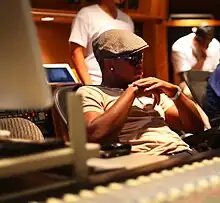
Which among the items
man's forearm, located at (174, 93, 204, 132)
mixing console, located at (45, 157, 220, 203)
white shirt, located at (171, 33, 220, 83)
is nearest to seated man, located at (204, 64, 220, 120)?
man's forearm, located at (174, 93, 204, 132)

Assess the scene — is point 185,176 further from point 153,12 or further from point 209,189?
point 153,12

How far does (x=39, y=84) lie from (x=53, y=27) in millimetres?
3029

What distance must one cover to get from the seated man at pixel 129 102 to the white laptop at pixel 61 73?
42.3 inches

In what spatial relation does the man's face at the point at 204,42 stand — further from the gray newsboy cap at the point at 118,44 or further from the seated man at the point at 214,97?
the gray newsboy cap at the point at 118,44

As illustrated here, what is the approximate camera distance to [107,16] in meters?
2.99

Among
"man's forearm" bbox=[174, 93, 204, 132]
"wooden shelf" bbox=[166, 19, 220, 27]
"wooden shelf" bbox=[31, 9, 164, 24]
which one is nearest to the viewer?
"man's forearm" bbox=[174, 93, 204, 132]

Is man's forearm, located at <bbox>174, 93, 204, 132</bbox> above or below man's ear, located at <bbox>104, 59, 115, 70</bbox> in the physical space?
below

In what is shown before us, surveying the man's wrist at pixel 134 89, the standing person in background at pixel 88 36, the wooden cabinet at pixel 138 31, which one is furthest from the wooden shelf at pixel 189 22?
the man's wrist at pixel 134 89

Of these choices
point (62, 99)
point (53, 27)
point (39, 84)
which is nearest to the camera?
point (39, 84)

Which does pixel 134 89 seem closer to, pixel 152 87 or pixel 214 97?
pixel 152 87

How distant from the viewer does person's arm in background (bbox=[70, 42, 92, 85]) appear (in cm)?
284

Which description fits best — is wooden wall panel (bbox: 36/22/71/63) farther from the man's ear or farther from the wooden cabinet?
the man's ear

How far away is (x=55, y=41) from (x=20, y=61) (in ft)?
9.87

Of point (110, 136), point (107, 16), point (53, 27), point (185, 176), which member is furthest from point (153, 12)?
point (185, 176)
